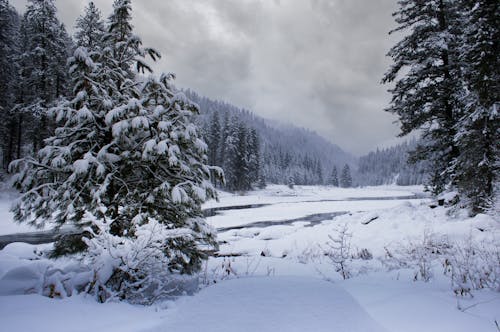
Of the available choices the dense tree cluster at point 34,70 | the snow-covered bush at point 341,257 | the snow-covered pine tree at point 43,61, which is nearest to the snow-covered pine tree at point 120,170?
the snow-covered bush at point 341,257

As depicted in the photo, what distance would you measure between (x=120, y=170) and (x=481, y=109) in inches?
434

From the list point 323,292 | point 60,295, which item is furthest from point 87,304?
point 323,292

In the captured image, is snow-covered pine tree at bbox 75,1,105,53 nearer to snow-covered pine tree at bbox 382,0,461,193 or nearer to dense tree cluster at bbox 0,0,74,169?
dense tree cluster at bbox 0,0,74,169

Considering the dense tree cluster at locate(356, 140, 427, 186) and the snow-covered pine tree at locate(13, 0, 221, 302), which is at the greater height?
the dense tree cluster at locate(356, 140, 427, 186)

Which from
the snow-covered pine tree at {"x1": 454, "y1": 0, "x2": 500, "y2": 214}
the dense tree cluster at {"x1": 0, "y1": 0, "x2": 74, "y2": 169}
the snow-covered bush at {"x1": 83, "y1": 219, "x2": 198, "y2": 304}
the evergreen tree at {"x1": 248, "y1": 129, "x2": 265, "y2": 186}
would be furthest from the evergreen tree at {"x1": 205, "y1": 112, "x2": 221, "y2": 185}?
the snow-covered bush at {"x1": 83, "y1": 219, "x2": 198, "y2": 304}

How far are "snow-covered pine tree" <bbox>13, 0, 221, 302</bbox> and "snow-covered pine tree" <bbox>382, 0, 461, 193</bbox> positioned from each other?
36.2 feet

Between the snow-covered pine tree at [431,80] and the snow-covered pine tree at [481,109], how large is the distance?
217 cm

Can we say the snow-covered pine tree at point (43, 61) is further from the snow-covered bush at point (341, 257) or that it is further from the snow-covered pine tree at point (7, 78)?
the snow-covered bush at point (341, 257)

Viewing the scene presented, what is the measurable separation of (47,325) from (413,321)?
3681mm

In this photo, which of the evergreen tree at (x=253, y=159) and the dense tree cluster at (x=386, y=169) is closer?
the evergreen tree at (x=253, y=159)

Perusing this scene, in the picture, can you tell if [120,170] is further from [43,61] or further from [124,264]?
[43,61]

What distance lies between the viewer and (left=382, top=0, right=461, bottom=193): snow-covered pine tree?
1131 cm

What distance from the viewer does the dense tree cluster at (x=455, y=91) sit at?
7984 millimetres

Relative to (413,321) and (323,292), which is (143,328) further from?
(413,321)
